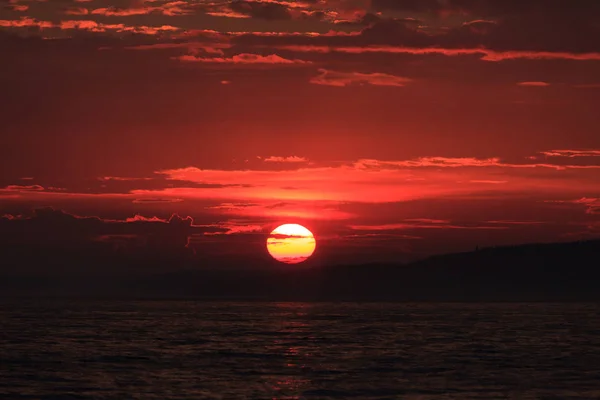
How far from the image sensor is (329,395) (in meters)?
68.6

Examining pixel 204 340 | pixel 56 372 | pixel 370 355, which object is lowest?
pixel 56 372

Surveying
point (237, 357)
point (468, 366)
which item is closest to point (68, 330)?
point (237, 357)

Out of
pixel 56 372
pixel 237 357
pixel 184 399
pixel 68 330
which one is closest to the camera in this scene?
pixel 184 399

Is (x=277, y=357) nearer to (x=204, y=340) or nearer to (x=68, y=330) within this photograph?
(x=204, y=340)

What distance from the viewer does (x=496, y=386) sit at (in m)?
73.0

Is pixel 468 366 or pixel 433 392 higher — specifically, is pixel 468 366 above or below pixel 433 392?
above

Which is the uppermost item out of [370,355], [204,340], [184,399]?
[204,340]

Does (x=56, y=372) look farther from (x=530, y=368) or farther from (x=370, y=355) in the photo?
(x=530, y=368)

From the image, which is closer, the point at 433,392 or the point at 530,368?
the point at 433,392

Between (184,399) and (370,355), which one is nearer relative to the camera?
(184,399)

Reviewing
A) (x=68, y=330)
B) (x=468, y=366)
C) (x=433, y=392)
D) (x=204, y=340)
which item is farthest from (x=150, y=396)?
(x=68, y=330)

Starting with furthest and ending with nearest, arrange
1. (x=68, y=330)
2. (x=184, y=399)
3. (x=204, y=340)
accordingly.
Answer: (x=68, y=330), (x=204, y=340), (x=184, y=399)

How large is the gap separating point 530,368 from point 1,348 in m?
54.1

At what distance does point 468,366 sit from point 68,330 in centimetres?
7351
